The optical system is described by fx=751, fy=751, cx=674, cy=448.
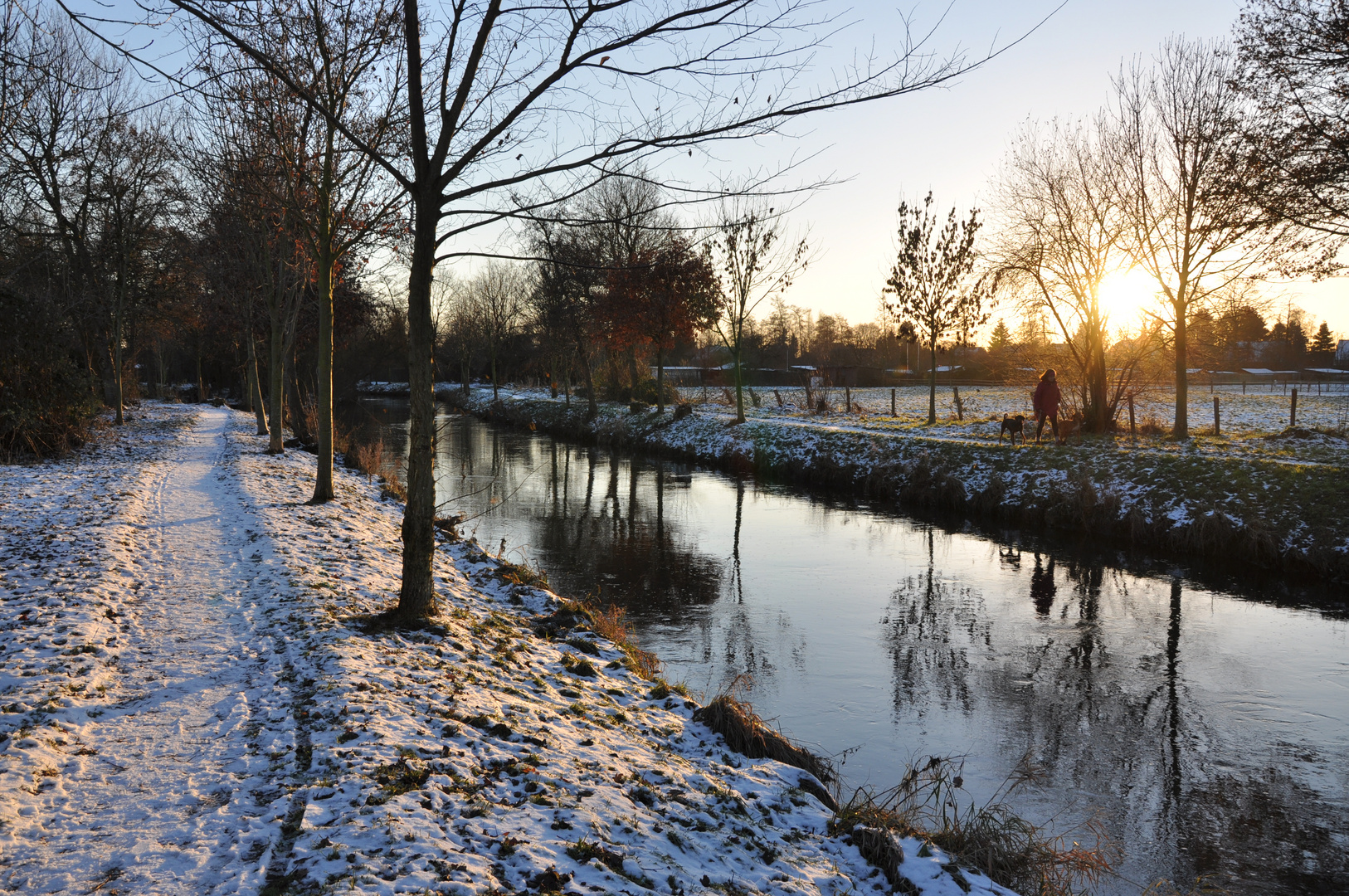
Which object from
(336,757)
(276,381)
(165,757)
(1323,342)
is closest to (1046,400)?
(276,381)

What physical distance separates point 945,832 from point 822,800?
0.79 m

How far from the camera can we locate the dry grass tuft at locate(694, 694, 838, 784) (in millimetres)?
5668

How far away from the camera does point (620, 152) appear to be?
5566 millimetres

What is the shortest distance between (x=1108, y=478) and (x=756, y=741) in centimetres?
1306

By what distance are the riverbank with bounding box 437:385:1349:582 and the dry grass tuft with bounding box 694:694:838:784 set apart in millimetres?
10771

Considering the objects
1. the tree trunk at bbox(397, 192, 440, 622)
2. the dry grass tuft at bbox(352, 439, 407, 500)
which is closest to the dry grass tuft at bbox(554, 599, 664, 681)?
the tree trunk at bbox(397, 192, 440, 622)

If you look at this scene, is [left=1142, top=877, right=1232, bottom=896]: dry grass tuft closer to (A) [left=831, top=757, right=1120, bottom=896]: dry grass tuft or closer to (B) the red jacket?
(A) [left=831, top=757, right=1120, bottom=896]: dry grass tuft

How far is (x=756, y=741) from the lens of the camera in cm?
570

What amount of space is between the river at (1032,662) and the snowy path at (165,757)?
8.52ft

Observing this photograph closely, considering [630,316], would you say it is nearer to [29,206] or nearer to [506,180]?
[29,206]

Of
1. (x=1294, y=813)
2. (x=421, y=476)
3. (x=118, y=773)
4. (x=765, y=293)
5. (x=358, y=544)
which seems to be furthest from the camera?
(x=765, y=293)

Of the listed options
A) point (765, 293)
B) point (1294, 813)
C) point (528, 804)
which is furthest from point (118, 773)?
point (765, 293)

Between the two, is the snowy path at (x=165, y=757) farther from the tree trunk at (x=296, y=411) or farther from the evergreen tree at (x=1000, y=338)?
the evergreen tree at (x=1000, y=338)

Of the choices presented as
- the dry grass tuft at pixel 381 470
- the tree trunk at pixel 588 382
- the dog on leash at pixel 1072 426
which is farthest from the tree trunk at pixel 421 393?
the tree trunk at pixel 588 382
